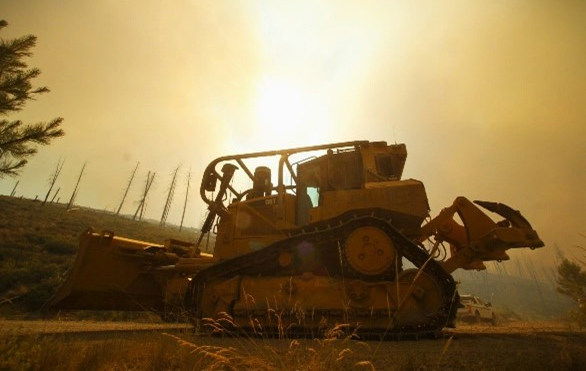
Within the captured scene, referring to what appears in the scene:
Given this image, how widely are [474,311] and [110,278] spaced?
828 inches

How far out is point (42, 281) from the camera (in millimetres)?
16906

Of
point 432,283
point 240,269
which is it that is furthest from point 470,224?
point 240,269

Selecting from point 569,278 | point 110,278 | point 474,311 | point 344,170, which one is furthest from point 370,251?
point 569,278

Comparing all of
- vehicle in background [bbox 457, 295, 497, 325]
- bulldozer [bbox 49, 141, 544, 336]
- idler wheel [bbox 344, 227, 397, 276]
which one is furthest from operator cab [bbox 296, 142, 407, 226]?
vehicle in background [bbox 457, 295, 497, 325]

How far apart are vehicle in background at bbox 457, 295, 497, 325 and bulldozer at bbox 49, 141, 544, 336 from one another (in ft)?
53.6

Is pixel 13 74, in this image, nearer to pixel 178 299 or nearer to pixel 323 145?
pixel 178 299

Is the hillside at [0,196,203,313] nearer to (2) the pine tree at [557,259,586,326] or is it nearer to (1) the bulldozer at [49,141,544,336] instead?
(1) the bulldozer at [49,141,544,336]

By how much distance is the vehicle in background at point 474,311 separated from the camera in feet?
65.0

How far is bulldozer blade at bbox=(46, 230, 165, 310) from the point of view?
6730 mm

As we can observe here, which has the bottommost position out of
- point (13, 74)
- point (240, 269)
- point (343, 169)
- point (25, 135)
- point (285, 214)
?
point (240, 269)

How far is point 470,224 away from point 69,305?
8214 millimetres

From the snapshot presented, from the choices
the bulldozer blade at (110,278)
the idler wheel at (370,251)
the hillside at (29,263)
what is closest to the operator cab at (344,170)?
the idler wheel at (370,251)

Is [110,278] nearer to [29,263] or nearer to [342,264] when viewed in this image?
[342,264]

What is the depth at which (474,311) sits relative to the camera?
2009 centimetres
